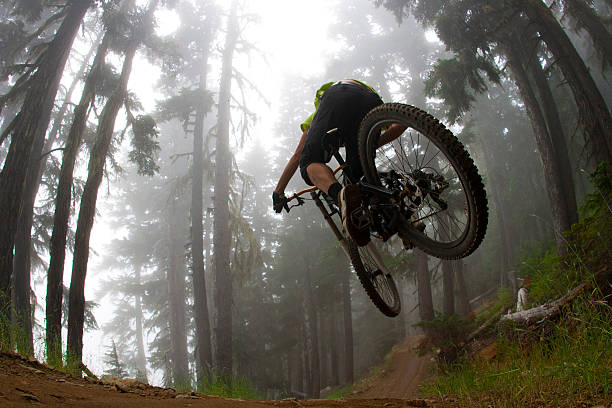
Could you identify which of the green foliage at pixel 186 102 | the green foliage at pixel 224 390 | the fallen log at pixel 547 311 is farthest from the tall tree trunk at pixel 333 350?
the fallen log at pixel 547 311

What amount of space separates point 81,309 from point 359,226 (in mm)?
6667

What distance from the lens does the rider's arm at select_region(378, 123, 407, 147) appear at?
Result: 121 inches

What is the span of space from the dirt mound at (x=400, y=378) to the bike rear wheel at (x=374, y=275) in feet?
24.2

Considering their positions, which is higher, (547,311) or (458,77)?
(458,77)

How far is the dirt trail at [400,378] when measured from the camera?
11.0 meters

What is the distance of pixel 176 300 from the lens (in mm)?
23172

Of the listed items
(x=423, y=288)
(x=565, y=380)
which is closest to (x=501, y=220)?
(x=423, y=288)

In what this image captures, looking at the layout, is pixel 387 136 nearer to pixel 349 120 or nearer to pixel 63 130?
pixel 349 120

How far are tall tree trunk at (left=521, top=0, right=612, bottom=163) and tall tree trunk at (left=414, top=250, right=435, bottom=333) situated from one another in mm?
6588

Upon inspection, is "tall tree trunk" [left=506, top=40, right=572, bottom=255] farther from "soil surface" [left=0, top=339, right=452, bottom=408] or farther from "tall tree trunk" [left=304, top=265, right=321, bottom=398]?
"tall tree trunk" [left=304, top=265, right=321, bottom=398]

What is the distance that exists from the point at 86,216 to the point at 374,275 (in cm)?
656

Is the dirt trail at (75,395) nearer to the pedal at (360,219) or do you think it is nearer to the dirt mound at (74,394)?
the dirt mound at (74,394)

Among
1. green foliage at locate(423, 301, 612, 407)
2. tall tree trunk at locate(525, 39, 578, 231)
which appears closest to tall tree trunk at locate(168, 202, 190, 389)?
tall tree trunk at locate(525, 39, 578, 231)

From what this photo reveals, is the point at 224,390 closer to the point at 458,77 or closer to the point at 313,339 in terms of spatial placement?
the point at 458,77
